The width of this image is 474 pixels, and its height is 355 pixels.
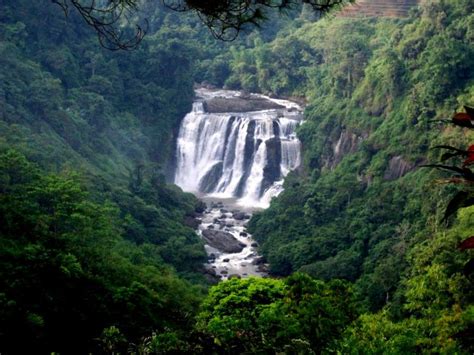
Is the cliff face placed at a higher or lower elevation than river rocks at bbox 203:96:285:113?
lower

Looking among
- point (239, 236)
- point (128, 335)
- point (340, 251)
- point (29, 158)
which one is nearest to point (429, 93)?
point (340, 251)

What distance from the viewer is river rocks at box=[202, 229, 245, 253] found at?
26.0 metres

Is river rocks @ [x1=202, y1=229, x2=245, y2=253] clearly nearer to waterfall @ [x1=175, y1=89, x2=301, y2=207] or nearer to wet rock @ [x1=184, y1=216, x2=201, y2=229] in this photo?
wet rock @ [x1=184, y1=216, x2=201, y2=229]

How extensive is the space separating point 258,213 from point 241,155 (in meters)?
6.56

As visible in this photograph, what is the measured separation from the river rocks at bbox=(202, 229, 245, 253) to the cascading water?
901mm

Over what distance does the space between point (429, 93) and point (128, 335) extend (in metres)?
18.7

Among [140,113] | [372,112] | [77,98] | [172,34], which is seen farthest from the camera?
[172,34]

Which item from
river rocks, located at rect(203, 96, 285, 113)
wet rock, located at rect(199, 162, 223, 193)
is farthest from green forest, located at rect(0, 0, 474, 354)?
wet rock, located at rect(199, 162, 223, 193)

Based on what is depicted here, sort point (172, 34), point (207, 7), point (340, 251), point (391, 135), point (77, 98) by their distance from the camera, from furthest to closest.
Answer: point (172, 34)
point (77, 98)
point (391, 135)
point (340, 251)
point (207, 7)

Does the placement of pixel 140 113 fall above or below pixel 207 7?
below

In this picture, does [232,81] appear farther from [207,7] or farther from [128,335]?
[207,7]

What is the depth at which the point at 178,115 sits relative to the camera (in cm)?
3853

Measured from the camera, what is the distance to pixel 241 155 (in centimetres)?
3459

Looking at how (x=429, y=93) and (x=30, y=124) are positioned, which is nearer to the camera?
(x=429, y=93)
